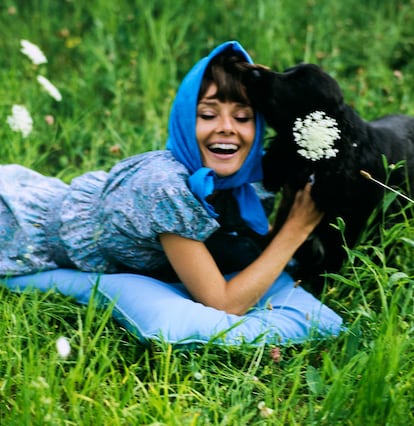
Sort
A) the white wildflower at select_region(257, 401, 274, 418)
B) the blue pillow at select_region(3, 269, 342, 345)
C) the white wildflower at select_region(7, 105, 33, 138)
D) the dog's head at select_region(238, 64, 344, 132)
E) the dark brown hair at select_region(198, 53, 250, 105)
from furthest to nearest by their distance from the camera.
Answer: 1. the white wildflower at select_region(7, 105, 33, 138)
2. the dark brown hair at select_region(198, 53, 250, 105)
3. the dog's head at select_region(238, 64, 344, 132)
4. the blue pillow at select_region(3, 269, 342, 345)
5. the white wildflower at select_region(257, 401, 274, 418)

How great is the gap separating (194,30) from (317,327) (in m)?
2.82

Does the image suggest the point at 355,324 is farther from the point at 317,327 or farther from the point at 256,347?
the point at 256,347

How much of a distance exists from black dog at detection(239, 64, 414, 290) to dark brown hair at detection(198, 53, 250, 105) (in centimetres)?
3

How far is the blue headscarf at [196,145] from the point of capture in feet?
8.63

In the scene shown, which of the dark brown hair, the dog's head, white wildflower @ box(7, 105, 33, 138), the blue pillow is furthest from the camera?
white wildflower @ box(7, 105, 33, 138)

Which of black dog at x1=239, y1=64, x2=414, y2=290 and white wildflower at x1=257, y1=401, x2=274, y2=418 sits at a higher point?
black dog at x1=239, y1=64, x2=414, y2=290

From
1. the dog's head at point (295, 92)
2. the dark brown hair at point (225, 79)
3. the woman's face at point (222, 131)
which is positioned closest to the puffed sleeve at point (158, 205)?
the woman's face at point (222, 131)

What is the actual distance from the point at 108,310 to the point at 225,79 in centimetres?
92

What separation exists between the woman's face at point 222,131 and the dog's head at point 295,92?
120mm

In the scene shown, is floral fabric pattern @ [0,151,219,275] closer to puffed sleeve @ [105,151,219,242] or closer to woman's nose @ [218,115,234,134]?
puffed sleeve @ [105,151,219,242]

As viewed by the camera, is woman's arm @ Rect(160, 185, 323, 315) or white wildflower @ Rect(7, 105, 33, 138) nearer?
woman's arm @ Rect(160, 185, 323, 315)

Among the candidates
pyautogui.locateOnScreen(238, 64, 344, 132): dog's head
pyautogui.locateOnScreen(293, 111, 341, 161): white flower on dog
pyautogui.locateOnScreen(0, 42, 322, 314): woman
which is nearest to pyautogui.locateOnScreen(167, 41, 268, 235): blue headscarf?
pyautogui.locateOnScreen(0, 42, 322, 314): woman

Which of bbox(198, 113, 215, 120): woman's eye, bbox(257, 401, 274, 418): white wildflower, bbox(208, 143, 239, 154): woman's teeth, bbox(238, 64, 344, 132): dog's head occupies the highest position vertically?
bbox(238, 64, 344, 132): dog's head

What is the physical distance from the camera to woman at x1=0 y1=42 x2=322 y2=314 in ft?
8.64
